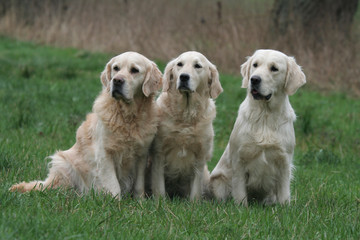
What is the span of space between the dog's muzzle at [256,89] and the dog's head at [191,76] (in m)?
0.53

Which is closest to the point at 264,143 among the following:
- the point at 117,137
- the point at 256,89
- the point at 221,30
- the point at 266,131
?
the point at 266,131

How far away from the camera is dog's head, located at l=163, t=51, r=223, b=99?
4.86 meters

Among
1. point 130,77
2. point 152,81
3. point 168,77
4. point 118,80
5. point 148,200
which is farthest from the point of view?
point 168,77

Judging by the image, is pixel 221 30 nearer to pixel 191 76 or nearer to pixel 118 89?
pixel 191 76

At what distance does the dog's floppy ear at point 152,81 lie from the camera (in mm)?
4891

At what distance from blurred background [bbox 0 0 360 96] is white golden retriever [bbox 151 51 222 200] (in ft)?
21.8

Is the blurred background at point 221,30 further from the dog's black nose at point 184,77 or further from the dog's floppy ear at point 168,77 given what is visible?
the dog's black nose at point 184,77

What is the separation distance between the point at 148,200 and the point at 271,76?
5.02 ft

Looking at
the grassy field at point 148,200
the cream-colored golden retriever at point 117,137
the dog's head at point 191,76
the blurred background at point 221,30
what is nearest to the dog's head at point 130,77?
the cream-colored golden retriever at point 117,137

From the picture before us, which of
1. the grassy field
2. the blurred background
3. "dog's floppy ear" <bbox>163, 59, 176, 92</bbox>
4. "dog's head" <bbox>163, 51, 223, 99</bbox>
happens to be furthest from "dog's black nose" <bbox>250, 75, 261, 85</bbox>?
the blurred background

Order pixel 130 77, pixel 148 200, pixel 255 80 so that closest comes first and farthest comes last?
pixel 148 200 < pixel 255 80 < pixel 130 77

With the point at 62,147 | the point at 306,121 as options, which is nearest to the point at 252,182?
the point at 62,147

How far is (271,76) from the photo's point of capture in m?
4.65

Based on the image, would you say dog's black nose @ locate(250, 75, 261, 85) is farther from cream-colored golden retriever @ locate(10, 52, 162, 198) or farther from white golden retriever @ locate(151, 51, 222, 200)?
cream-colored golden retriever @ locate(10, 52, 162, 198)
